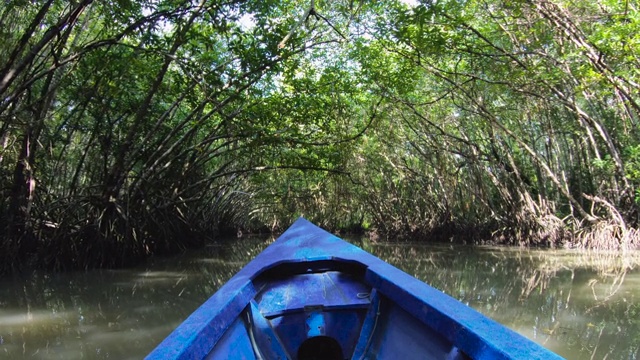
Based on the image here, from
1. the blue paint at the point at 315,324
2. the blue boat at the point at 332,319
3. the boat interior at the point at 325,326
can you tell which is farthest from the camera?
the blue paint at the point at 315,324

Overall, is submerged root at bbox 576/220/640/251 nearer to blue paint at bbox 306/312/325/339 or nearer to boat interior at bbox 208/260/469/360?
boat interior at bbox 208/260/469/360

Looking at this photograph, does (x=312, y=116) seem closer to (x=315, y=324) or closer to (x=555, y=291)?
(x=555, y=291)

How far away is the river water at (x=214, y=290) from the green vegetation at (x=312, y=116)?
1.19m

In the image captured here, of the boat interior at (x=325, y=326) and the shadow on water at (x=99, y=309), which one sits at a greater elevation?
the boat interior at (x=325, y=326)

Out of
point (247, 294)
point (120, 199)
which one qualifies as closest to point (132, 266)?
point (120, 199)

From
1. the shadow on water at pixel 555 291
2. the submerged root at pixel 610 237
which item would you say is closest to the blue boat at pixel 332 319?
the shadow on water at pixel 555 291

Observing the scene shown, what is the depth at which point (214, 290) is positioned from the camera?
15.8ft

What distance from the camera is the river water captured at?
2865 mm

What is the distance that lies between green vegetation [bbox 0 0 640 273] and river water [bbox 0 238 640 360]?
46.9 inches

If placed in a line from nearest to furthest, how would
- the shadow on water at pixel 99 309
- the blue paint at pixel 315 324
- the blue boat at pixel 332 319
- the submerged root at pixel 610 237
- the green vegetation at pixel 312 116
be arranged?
1. the blue boat at pixel 332 319
2. the blue paint at pixel 315 324
3. the shadow on water at pixel 99 309
4. the green vegetation at pixel 312 116
5. the submerged root at pixel 610 237

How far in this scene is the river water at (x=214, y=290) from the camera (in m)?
2.87

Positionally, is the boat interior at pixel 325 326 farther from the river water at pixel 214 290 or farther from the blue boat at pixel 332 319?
the river water at pixel 214 290

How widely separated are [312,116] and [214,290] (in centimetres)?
416

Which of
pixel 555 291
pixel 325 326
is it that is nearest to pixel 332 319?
pixel 325 326
